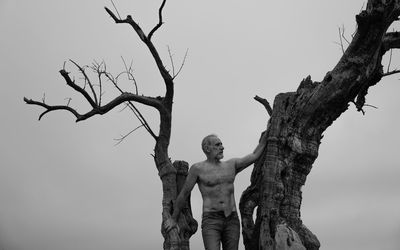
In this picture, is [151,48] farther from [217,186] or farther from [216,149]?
[217,186]

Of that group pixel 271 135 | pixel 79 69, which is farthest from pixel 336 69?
pixel 79 69

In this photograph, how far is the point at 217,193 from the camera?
37.2 ft

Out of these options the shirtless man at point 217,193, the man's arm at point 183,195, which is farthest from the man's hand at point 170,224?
the shirtless man at point 217,193

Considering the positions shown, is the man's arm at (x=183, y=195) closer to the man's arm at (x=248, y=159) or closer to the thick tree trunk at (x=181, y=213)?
the thick tree trunk at (x=181, y=213)

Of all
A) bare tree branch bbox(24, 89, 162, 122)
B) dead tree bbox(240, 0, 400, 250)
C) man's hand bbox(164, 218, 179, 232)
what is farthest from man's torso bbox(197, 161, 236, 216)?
bare tree branch bbox(24, 89, 162, 122)

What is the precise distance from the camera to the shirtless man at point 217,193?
11266 millimetres

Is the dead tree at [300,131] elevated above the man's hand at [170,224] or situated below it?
above

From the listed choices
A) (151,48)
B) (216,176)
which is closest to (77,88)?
(151,48)

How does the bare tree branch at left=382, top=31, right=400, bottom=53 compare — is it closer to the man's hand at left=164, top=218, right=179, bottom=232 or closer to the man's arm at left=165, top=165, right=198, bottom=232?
the man's arm at left=165, top=165, right=198, bottom=232

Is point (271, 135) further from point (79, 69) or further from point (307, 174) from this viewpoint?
point (79, 69)

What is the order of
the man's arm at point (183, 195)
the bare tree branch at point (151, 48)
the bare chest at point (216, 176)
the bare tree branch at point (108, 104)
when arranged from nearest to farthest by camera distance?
1. the bare chest at point (216, 176)
2. the man's arm at point (183, 195)
3. the bare tree branch at point (108, 104)
4. the bare tree branch at point (151, 48)

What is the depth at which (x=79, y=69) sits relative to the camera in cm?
1320

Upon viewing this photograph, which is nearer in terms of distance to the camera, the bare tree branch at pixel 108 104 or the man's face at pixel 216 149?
the man's face at pixel 216 149

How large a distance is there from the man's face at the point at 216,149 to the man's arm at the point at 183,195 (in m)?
0.42
